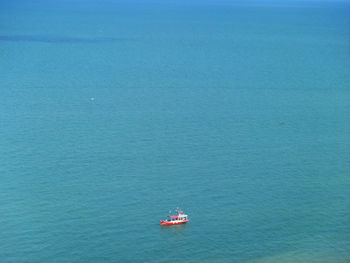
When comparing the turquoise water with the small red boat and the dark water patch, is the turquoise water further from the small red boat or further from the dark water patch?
the dark water patch

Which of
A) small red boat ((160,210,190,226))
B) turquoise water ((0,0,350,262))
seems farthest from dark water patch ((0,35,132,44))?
small red boat ((160,210,190,226))

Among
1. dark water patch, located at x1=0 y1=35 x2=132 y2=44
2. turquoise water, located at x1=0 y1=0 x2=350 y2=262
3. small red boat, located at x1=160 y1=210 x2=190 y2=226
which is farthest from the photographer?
dark water patch, located at x1=0 y1=35 x2=132 y2=44

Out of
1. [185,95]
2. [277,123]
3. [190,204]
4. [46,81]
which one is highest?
[46,81]

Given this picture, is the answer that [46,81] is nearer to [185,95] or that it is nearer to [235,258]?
[185,95]

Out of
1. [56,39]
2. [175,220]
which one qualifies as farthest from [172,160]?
[56,39]

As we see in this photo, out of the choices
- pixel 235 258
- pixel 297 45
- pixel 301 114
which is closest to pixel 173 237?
pixel 235 258

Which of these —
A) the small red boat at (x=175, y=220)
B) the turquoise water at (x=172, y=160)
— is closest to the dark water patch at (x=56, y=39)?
→ the turquoise water at (x=172, y=160)

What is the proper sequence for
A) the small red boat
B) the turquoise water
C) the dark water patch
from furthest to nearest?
the dark water patch → the small red boat → the turquoise water

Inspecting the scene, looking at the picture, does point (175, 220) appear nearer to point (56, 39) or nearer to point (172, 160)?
point (172, 160)
